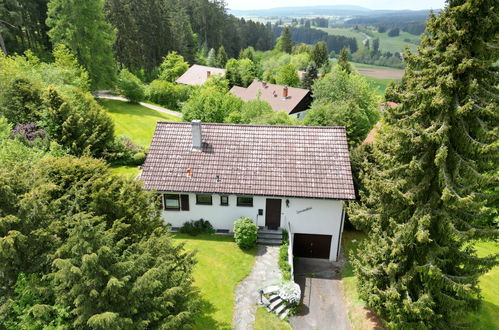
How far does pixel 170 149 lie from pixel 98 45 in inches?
1469

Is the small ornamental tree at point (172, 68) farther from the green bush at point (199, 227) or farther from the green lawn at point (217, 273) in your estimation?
the green lawn at point (217, 273)

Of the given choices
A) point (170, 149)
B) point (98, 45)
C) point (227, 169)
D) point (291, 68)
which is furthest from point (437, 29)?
point (291, 68)

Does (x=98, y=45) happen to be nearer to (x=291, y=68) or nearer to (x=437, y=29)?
(x=291, y=68)

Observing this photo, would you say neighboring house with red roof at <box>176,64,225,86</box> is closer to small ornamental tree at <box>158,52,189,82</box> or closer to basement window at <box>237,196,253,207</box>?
small ornamental tree at <box>158,52,189,82</box>

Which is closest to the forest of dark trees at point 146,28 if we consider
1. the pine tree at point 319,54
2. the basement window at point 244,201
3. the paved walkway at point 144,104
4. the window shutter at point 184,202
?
the paved walkway at point 144,104

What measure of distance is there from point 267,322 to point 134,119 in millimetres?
39218

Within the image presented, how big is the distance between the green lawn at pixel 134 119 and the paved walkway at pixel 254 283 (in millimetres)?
25259

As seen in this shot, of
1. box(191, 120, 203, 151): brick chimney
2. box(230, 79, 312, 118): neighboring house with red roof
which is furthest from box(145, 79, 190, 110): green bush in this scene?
box(191, 120, 203, 151): brick chimney

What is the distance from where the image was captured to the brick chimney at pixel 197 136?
78.1ft

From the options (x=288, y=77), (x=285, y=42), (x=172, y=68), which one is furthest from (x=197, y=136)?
(x=285, y=42)

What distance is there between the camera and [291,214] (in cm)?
2266

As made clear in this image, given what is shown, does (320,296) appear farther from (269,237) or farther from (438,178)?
(438,178)

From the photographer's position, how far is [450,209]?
13.8 metres

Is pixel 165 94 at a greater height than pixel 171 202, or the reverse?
pixel 171 202
